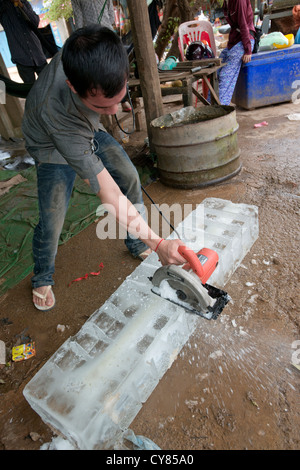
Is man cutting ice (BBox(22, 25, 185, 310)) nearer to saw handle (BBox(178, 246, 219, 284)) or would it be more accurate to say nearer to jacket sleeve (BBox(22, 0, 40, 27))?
saw handle (BBox(178, 246, 219, 284))

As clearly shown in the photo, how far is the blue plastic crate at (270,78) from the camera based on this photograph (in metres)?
5.68

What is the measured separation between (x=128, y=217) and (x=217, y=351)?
1.02 meters

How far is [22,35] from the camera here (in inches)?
200

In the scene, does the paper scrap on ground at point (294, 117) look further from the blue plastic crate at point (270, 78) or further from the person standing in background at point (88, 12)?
the person standing in background at point (88, 12)

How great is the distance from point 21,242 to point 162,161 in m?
1.97

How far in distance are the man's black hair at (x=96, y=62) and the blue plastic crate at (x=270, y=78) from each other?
549 centimetres

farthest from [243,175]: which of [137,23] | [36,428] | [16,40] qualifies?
[16,40]

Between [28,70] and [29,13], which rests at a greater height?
[29,13]

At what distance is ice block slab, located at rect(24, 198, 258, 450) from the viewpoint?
57.4 inches

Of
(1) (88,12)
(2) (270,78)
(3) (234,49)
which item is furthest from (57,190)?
(2) (270,78)

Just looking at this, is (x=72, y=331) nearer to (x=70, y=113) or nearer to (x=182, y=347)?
(x=182, y=347)

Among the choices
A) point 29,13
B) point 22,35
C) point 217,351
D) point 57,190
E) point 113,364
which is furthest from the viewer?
A: point 22,35

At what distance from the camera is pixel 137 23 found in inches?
130

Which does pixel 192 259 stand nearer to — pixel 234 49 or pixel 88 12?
pixel 88 12
